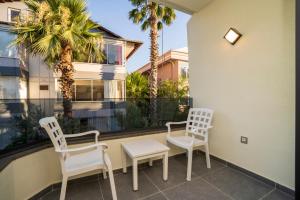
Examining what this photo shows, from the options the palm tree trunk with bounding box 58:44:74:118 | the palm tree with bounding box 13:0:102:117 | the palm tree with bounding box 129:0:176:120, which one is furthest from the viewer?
the palm tree with bounding box 129:0:176:120

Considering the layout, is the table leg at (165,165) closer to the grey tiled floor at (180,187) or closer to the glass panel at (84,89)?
the grey tiled floor at (180,187)

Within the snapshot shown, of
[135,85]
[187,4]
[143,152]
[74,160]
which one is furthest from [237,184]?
[135,85]

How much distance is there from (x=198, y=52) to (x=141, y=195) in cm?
263

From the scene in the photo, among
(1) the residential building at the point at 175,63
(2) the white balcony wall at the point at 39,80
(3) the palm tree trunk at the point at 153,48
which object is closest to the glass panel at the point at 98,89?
(2) the white balcony wall at the point at 39,80

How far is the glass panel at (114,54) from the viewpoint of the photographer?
24.6 feet

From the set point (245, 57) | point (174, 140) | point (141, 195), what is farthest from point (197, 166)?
point (245, 57)

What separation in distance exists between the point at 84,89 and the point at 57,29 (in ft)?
14.9

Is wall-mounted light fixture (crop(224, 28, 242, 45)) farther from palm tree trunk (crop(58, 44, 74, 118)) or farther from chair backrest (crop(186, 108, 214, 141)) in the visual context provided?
palm tree trunk (crop(58, 44, 74, 118))

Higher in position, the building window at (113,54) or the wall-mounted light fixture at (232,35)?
the building window at (113,54)

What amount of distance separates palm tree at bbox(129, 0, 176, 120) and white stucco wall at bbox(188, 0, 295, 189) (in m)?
2.35

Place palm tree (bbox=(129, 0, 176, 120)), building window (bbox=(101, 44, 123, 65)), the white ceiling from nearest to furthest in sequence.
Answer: the white ceiling, palm tree (bbox=(129, 0, 176, 120)), building window (bbox=(101, 44, 123, 65))

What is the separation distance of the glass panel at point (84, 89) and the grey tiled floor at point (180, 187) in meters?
5.44

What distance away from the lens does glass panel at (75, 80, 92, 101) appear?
6887 mm

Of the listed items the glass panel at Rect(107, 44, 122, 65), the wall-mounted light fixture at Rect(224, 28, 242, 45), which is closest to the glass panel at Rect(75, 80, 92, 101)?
the glass panel at Rect(107, 44, 122, 65)
